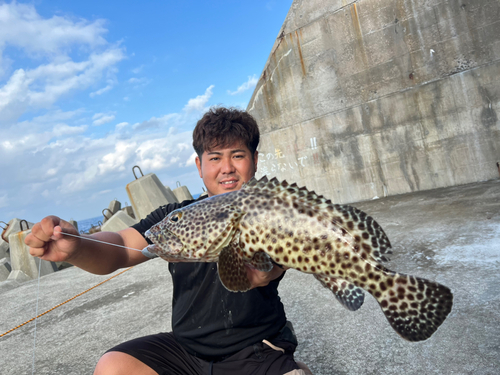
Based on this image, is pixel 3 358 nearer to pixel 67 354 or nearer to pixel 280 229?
pixel 67 354

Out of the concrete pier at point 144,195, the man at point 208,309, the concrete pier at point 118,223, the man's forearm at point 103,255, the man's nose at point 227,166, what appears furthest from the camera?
the concrete pier at point 118,223

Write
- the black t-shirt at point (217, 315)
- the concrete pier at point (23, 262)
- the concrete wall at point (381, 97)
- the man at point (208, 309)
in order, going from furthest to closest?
1. the concrete pier at point (23, 262)
2. the concrete wall at point (381, 97)
3. the black t-shirt at point (217, 315)
4. the man at point (208, 309)

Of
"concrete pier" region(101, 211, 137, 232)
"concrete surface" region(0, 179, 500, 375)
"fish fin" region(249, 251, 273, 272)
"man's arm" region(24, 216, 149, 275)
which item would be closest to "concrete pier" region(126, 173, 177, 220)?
"concrete pier" region(101, 211, 137, 232)

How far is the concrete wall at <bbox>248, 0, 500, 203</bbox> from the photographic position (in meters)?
8.47

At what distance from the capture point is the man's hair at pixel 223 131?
8.72 ft

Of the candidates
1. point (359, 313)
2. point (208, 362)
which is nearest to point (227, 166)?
point (208, 362)

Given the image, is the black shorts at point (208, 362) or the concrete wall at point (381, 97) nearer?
the black shorts at point (208, 362)

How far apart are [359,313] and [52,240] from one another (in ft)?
9.79

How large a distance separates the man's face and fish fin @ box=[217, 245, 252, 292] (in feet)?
2.33

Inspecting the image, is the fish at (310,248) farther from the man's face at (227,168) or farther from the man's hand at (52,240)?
the man's hand at (52,240)

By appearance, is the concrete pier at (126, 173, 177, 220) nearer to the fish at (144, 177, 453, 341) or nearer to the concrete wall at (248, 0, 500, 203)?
the concrete wall at (248, 0, 500, 203)

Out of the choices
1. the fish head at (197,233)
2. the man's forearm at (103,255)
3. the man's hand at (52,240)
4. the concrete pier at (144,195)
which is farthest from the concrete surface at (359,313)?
the concrete pier at (144,195)

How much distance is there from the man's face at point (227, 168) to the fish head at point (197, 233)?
1.24 feet

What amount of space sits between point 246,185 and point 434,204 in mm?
6711
